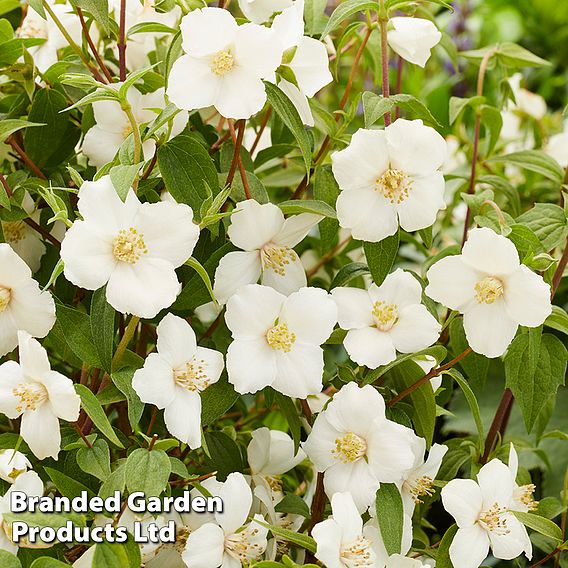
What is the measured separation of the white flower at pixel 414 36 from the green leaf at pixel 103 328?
39 cm

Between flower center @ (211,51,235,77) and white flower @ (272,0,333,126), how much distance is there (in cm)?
5

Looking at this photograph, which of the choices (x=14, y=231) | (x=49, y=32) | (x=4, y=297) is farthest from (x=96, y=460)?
(x=49, y=32)

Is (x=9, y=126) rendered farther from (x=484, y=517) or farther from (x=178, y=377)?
(x=484, y=517)

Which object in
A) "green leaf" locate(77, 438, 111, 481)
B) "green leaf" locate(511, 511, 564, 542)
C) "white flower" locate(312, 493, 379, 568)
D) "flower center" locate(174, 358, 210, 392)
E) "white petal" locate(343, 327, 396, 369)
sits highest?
"flower center" locate(174, 358, 210, 392)

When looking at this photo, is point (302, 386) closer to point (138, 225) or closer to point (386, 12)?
point (138, 225)

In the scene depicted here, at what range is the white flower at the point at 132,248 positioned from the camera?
67cm

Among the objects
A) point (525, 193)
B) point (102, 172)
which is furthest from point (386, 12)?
point (525, 193)

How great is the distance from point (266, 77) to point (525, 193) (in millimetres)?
829

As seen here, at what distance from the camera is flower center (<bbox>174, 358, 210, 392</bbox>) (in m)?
0.74

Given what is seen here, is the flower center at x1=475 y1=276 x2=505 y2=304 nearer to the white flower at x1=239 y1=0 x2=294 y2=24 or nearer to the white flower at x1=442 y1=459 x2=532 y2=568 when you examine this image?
the white flower at x1=442 y1=459 x2=532 y2=568

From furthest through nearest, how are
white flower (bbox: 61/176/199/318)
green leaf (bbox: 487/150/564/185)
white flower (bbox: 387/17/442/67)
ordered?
1. green leaf (bbox: 487/150/564/185)
2. white flower (bbox: 387/17/442/67)
3. white flower (bbox: 61/176/199/318)

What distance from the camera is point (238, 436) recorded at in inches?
37.9

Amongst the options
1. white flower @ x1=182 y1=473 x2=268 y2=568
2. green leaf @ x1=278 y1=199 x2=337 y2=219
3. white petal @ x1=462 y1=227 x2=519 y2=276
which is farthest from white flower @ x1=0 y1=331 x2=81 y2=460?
white petal @ x1=462 y1=227 x2=519 y2=276

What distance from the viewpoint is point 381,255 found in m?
0.81
